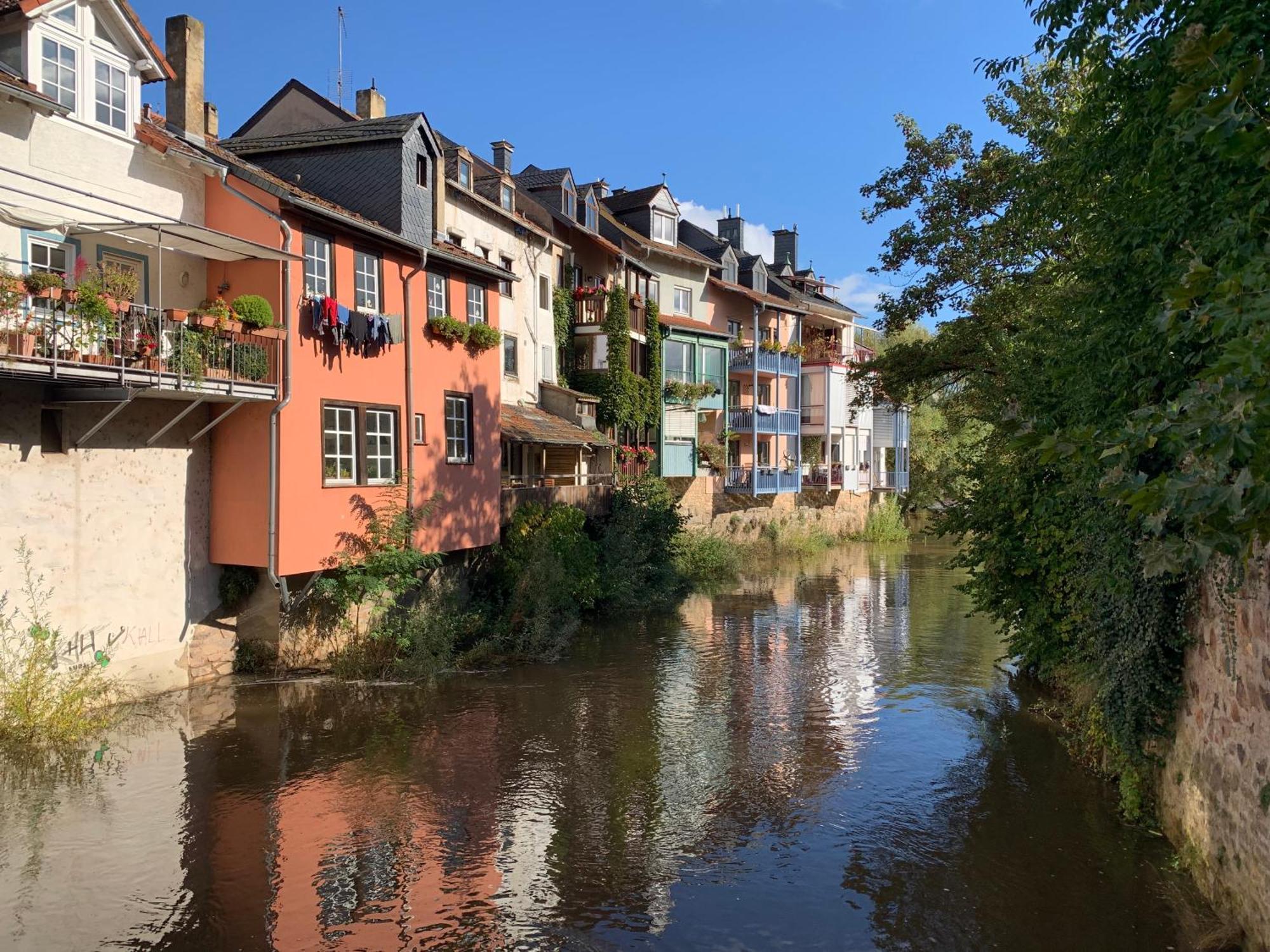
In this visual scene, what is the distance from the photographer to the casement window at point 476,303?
22125 mm

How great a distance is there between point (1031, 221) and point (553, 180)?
22.4 m

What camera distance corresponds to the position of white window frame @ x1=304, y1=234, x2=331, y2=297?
1728cm

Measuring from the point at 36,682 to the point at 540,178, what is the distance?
25.6 meters

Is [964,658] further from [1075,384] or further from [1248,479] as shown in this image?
[1248,479]

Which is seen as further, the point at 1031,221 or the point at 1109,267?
the point at 1031,221

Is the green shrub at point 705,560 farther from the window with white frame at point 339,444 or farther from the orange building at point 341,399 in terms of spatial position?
the window with white frame at point 339,444

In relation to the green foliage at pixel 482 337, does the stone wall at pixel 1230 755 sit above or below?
below

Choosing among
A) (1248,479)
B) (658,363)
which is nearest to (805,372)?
(658,363)

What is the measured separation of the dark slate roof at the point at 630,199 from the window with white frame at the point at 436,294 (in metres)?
20.5

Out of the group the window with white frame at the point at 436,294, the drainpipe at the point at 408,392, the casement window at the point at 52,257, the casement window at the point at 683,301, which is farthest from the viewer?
the casement window at the point at 683,301

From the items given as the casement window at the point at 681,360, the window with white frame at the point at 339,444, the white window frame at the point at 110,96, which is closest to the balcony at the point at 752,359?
the casement window at the point at 681,360

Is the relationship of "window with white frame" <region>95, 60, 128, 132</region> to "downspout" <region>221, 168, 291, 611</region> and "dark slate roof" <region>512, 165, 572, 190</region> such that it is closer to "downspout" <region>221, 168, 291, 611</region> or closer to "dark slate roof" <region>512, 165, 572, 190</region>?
"downspout" <region>221, 168, 291, 611</region>

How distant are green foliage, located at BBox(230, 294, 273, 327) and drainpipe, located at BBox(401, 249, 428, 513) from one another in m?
3.78

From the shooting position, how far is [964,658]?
69.8ft
